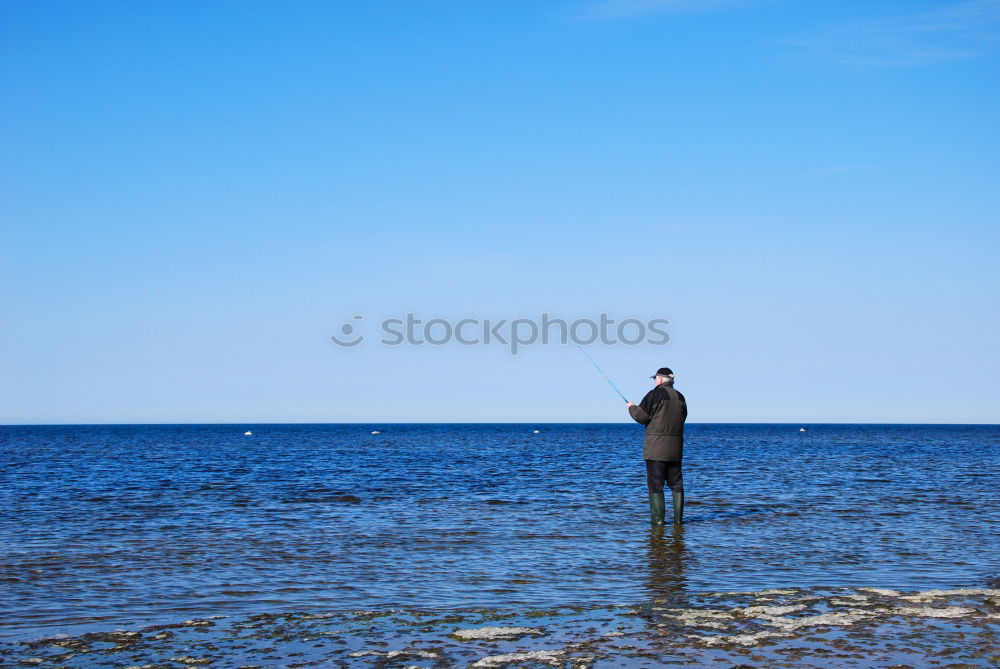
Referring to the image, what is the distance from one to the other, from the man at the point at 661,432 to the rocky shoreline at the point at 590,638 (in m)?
4.34

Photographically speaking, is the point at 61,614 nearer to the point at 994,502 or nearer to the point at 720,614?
the point at 720,614

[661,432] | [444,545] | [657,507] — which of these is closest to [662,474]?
[657,507]

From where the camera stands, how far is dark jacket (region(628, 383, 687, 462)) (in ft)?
39.4

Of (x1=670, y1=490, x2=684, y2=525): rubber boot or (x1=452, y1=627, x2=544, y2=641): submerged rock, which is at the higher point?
(x1=670, y1=490, x2=684, y2=525): rubber boot

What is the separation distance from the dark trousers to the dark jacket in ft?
0.36

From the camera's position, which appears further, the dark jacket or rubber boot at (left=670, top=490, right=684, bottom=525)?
rubber boot at (left=670, top=490, right=684, bottom=525)

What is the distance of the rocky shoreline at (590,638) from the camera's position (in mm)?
5805

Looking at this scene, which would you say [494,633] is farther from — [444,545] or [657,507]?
[657,507]

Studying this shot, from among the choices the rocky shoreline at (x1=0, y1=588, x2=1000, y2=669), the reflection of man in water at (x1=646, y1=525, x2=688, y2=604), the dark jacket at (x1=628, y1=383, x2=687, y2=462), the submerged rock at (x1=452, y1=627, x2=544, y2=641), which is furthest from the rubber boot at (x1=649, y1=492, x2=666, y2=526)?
the submerged rock at (x1=452, y1=627, x2=544, y2=641)

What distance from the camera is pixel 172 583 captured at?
28.8 feet

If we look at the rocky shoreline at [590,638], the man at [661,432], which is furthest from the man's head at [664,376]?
the rocky shoreline at [590,638]

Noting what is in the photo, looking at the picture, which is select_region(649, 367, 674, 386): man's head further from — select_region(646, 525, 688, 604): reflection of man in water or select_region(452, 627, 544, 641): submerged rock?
select_region(452, 627, 544, 641): submerged rock

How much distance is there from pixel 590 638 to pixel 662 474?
608 centimetres

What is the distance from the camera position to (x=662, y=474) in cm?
1227
